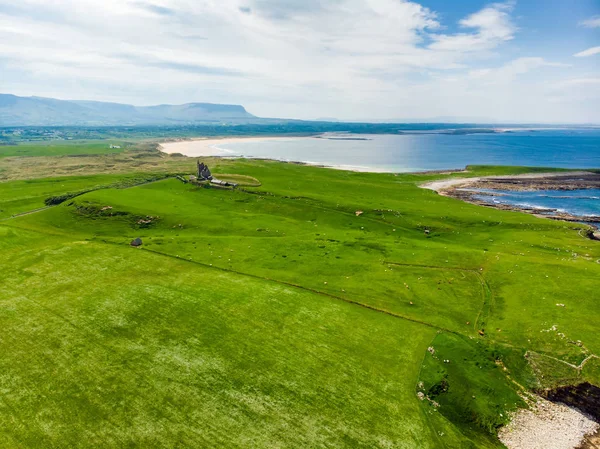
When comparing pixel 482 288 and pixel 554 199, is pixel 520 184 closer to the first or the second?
pixel 554 199

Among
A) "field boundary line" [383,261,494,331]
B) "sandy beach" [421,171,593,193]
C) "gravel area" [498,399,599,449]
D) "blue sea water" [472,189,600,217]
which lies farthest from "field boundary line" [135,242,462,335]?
"sandy beach" [421,171,593,193]

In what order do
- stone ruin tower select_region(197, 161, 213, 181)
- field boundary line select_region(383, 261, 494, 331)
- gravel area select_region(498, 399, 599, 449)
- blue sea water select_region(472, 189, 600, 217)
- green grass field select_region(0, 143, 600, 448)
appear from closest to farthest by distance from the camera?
gravel area select_region(498, 399, 599, 449), green grass field select_region(0, 143, 600, 448), field boundary line select_region(383, 261, 494, 331), blue sea water select_region(472, 189, 600, 217), stone ruin tower select_region(197, 161, 213, 181)

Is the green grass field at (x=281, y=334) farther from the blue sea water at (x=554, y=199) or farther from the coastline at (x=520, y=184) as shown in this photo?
the blue sea water at (x=554, y=199)

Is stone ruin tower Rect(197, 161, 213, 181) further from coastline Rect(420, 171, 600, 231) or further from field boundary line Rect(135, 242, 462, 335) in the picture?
coastline Rect(420, 171, 600, 231)

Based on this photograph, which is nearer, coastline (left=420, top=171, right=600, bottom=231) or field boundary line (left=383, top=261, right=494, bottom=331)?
field boundary line (left=383, top=261, right=494, bottom=331)

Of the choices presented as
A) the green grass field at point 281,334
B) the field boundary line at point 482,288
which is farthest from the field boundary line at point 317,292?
the field boundary line at point 482,288

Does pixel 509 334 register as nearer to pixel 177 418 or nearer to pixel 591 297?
pixel 591 297

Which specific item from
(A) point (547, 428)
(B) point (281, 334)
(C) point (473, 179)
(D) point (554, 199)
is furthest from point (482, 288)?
(C) point (473, 179)
